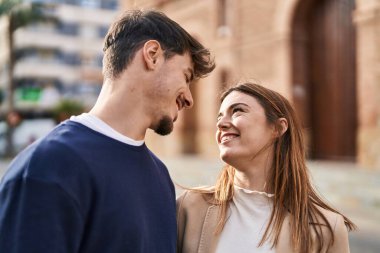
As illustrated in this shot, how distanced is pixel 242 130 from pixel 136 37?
778 millimetres

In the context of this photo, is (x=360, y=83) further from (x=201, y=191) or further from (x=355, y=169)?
(x=201, y=191)

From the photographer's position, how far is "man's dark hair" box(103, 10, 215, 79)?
5.98ft

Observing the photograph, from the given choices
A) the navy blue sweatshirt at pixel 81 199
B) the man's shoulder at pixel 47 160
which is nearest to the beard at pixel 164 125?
the navy blue sweatshirt at pixel 81 199

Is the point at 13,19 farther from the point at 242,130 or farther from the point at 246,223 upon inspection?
the point at 246,223

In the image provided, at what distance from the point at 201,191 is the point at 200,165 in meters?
14.3

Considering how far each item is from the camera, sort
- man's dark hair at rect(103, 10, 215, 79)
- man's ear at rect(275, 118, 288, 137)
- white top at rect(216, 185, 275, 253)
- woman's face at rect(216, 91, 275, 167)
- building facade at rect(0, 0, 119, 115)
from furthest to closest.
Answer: building facade at rect(0, 0, 119, 115) → man's ear at rect(275, 118, 288, 137) → woman's face at rect(216, 91, 275, 167) → white top at rect(216, 185, 275, 253) → man's dark hair at rect(103, 10, 215, 79)

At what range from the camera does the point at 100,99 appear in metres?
1.83

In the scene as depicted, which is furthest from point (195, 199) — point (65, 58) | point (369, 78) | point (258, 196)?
point (65, 58)

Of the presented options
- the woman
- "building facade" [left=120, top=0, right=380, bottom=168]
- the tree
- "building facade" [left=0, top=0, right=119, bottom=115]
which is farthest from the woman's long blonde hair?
"building facade" [left=0, top=0, right=119, bottom=115]

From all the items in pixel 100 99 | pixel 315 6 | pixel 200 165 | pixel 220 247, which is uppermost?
pixel 315 6

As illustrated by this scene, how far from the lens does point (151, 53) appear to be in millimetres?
1819

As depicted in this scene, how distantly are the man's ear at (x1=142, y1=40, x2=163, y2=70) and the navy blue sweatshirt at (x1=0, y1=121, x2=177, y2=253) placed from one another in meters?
0.29

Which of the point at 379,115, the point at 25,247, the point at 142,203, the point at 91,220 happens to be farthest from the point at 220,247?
the point at 379,115

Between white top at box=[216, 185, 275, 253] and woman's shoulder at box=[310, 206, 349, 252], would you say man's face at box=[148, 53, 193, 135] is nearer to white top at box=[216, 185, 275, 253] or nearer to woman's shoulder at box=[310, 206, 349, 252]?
white top at box=[216, 185, 275, 253]
